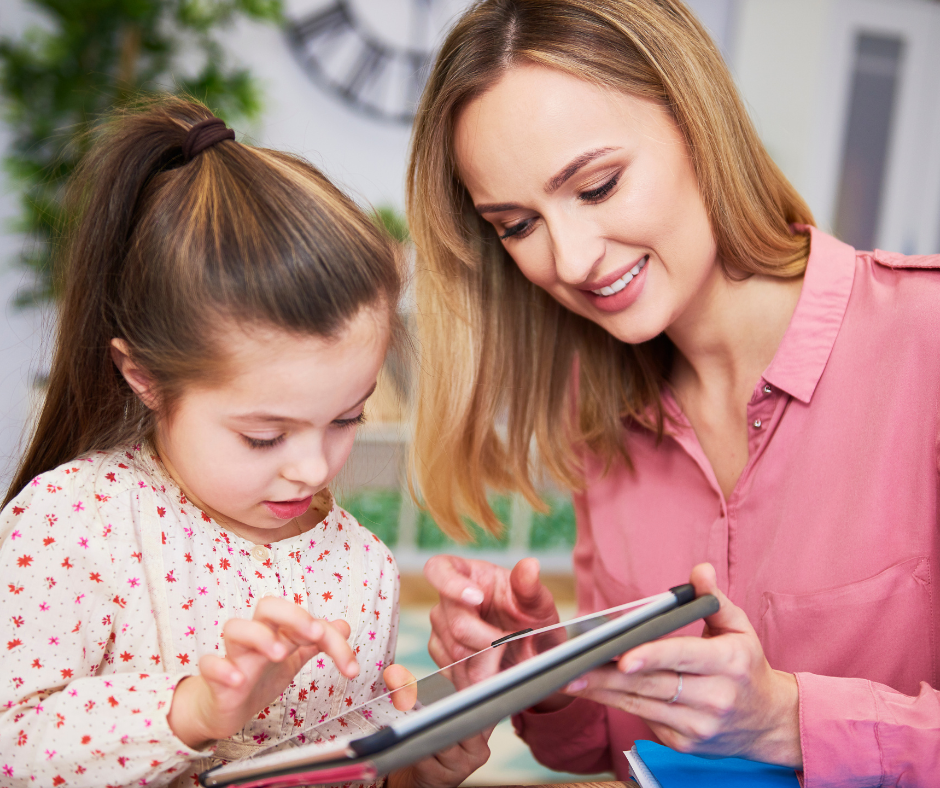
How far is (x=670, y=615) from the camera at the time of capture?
637 mm

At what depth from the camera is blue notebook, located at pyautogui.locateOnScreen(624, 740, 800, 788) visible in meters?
0.77

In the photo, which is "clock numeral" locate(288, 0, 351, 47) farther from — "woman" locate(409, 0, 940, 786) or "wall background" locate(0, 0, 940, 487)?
"woman" locate(409, 0, 940, 786)

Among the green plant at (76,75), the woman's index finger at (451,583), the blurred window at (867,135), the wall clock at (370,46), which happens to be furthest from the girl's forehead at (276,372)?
the blurred window at (867,135)

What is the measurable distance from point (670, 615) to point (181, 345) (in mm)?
477

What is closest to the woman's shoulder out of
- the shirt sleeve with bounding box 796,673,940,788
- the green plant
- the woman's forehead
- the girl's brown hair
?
the woman's forehead

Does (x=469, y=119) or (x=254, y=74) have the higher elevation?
(x=254, y=74)

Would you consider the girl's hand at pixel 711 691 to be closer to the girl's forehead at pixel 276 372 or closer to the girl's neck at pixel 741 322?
the girl's forehead at pixel 276 372

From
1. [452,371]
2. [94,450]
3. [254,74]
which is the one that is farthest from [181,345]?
[254,74]

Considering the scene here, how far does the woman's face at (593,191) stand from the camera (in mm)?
988

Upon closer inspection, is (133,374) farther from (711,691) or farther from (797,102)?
(797,102)

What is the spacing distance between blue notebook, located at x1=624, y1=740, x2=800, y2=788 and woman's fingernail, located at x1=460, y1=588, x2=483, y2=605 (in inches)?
8.0

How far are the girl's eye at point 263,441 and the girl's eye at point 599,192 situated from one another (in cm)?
48

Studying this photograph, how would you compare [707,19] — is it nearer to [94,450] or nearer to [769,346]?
[769,346]

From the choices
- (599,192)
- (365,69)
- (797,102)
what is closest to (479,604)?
(599,192)
